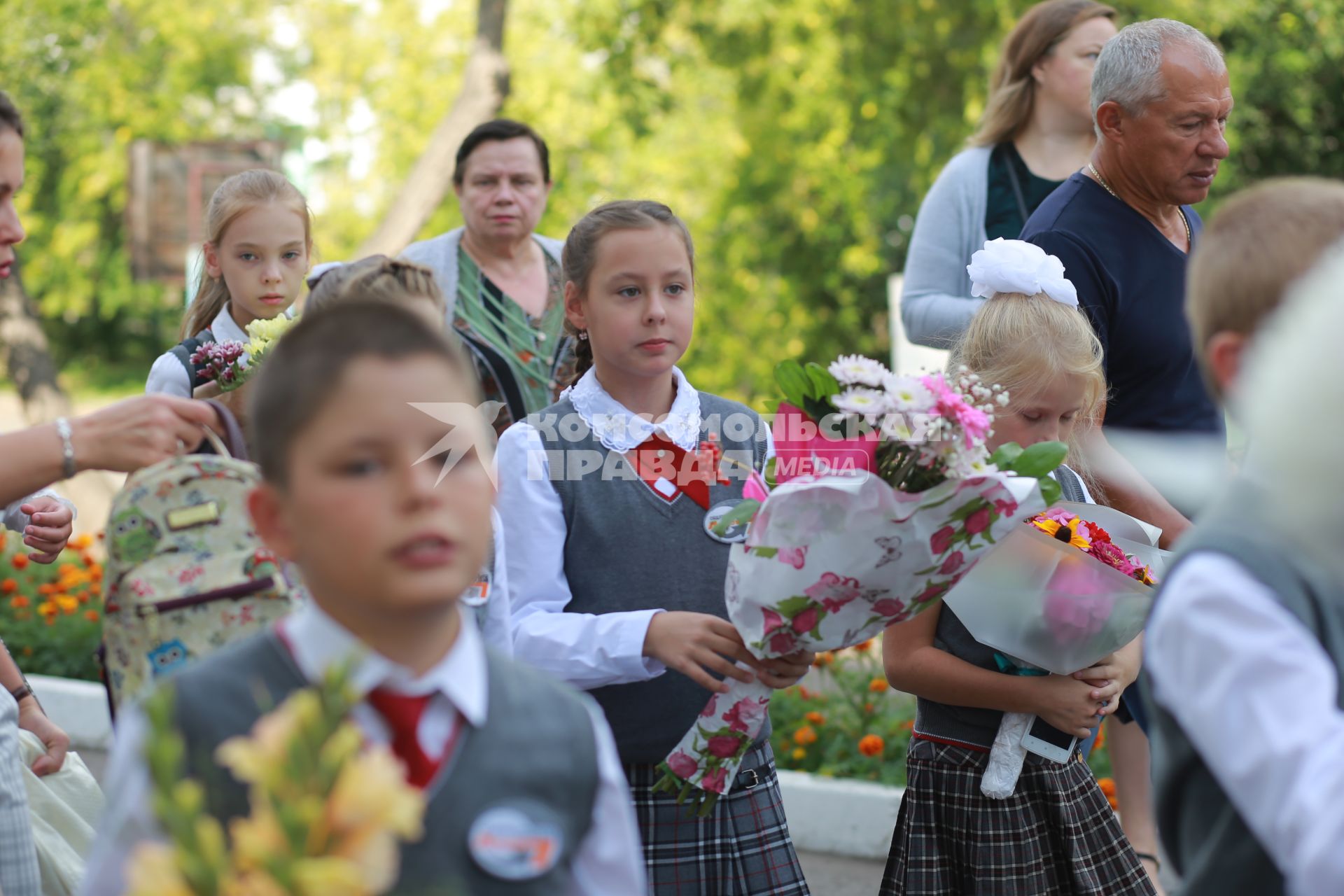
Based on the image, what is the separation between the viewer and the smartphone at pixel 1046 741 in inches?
115

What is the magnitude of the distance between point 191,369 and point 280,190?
0.72 metres

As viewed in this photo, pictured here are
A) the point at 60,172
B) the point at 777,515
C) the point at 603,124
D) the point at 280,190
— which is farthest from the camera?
the point at 60,172

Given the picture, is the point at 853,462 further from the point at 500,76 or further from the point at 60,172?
the point at 60,172

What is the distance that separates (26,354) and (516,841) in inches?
362

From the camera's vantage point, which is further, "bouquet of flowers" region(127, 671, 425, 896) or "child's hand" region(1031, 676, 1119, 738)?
"child's hand" region(1031, 676, 1119, 738)

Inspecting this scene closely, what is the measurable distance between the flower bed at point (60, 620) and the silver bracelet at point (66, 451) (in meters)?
4.47

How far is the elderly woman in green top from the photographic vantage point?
4.87 m

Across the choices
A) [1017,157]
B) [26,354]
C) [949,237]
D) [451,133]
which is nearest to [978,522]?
[949,237]

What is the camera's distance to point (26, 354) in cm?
972

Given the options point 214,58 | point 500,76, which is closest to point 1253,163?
point 500,76

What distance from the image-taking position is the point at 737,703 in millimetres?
2586

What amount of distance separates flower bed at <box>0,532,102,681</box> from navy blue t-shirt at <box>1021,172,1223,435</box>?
462 cm

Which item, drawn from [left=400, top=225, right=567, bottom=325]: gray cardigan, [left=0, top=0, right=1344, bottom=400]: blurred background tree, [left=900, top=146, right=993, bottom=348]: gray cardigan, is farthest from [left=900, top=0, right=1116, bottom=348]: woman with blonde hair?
[left=0, top=0, right=1344, bottom=400]: blurred background tree

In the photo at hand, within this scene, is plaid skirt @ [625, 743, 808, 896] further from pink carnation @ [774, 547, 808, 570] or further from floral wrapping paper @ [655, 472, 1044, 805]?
pink carnation @ [774, 547, 808, 570]
